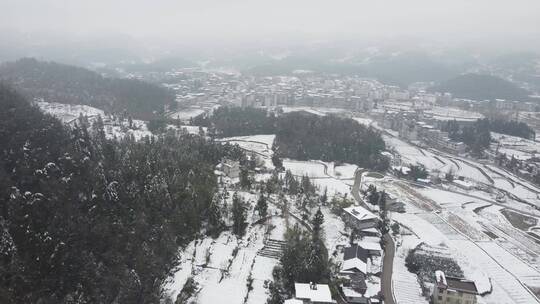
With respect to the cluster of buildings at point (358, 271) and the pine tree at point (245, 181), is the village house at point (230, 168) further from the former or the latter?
the cluster of buildings at point (358, 271)

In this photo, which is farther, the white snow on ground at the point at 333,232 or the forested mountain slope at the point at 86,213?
the white snow on ground at the point at 333,232

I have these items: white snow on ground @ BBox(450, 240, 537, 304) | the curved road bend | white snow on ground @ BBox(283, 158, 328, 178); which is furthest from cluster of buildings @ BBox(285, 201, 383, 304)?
white snow on ground @ BBox(283, 158, 328, 178)

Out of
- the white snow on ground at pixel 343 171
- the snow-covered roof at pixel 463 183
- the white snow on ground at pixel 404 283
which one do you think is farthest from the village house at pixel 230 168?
the snow-covered roof at pixel 463 183

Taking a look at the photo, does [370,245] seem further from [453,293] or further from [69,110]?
[69,110]

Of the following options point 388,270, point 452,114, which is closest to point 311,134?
point 388,270

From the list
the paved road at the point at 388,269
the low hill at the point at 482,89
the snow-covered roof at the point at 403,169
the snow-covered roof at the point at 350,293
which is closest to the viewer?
the snow-covered roof at the point at 350,293

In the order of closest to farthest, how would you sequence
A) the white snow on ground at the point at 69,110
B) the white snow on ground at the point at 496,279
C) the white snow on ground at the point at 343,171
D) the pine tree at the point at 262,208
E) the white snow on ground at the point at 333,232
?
the white snow on ground at the point at 496,279 → the white snow on ground at the point at 333,232 → the pine tree at the point at 262,208 → the white snow on ground at the point at 343,171 → the white snow on ground at the point at 69,110

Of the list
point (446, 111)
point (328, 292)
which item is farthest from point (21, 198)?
point (446, 111)
